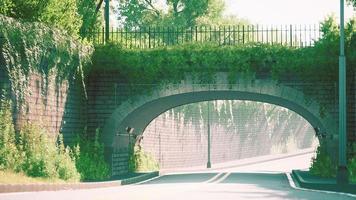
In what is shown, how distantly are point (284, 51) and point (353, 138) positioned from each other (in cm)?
410

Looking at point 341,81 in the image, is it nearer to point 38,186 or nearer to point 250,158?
point 38,186

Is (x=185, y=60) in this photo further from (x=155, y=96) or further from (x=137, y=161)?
(x=137, y=161)

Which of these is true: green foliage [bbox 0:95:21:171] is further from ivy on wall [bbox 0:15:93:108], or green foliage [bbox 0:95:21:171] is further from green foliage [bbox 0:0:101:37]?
green foliage [bbox 0:0:101:37]

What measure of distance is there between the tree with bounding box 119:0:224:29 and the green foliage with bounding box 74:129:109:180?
2749 cm

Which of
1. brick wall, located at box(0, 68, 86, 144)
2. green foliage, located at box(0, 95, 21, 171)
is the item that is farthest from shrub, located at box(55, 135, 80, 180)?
green foliage, located at box(0, 95, 21, 171)

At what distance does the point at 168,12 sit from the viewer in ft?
185

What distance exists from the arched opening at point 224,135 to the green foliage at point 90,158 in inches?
367

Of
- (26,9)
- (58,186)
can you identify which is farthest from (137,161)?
(58,186)

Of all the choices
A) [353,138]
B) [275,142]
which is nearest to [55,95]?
[353,138]

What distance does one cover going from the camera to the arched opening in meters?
42.9

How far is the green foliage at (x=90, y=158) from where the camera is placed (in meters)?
24.1

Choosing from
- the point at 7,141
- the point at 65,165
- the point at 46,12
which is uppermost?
the point at 46,12

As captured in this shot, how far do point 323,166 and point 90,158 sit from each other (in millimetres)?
8670

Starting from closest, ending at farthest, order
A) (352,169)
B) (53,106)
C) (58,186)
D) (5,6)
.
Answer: (58,186), (5,6), (53,106), (352,169)
